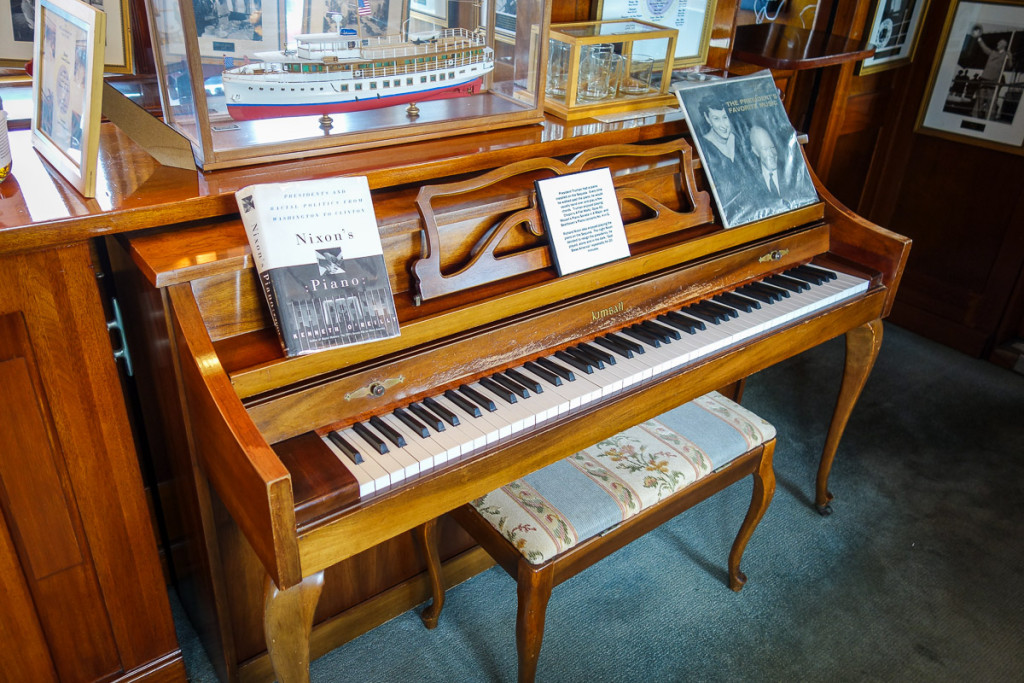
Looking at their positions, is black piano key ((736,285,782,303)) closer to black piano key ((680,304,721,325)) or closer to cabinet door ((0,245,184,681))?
black piano key ((680,304,721,325))

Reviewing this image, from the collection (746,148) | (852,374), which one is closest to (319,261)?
(746,148)

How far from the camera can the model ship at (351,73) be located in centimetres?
147

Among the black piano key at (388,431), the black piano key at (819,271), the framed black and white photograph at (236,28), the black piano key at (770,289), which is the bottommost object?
the black piano key at (388,431)

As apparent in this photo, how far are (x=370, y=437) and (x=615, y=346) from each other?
0.62 metres

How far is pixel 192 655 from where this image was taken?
6.55 ft

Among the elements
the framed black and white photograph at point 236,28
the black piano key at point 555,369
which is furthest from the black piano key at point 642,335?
the framed black and white photograph at point 236,28

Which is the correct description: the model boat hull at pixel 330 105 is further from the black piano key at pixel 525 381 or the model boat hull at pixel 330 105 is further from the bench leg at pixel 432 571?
the bench leg at pixel 432 571

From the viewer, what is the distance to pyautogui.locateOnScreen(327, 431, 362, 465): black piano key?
1332mm

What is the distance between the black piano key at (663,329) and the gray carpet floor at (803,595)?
0.84 m

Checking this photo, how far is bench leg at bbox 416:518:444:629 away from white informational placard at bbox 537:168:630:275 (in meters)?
0.74

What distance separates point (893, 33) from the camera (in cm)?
311

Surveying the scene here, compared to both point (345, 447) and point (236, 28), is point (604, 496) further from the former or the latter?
point (236, 28)

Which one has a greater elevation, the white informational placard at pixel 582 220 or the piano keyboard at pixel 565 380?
the white informational placard at pixel 582 220

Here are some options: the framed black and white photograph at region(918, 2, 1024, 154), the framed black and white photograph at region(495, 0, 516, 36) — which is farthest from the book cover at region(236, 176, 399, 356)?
the framed black and white photograph at region(918, 2, 1024, 154)
